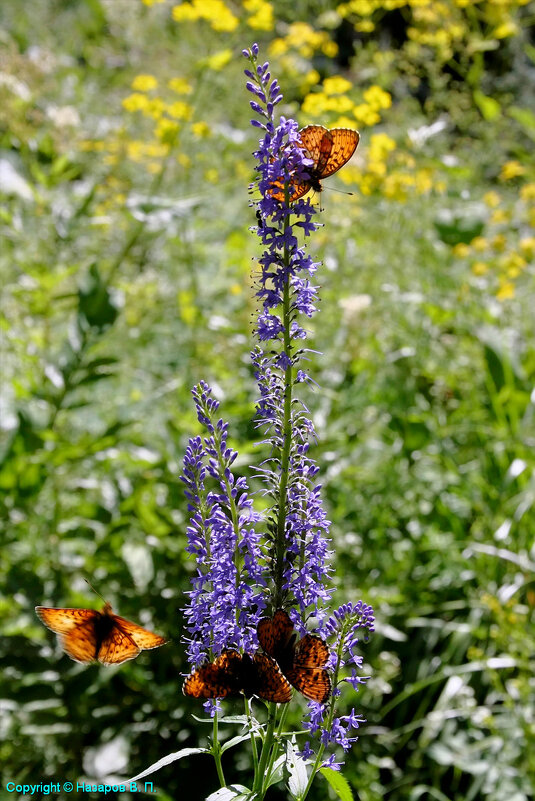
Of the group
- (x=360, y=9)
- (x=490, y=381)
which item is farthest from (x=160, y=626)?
(x=360, y=9)

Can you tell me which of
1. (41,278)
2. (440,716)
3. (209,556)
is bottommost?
(440,716)

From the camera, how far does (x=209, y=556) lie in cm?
118

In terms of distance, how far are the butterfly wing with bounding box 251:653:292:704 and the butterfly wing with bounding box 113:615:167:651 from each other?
0.65 feet

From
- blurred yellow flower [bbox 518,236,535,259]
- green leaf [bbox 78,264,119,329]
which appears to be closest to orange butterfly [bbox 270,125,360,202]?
green leaf [bbox 78,264,119,329]

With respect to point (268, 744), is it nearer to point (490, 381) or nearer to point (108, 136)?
point (490, 381)

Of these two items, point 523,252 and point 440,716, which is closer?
point 440,716

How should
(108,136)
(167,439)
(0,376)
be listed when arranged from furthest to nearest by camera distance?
1. (108,136)
2. (0,376)
3. (167,439)

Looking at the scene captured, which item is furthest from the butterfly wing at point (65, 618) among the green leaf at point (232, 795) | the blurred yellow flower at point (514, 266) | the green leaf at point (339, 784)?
the blurred yellow flower at point (514, 266)

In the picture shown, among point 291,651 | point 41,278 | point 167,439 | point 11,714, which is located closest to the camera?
point 291,651

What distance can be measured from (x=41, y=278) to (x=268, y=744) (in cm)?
231

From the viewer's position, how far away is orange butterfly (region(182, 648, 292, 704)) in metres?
1.07

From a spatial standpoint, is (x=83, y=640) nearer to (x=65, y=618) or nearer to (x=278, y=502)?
(x=65, y=618)

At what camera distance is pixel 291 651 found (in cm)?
110

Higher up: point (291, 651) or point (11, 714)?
point (291, 651)
